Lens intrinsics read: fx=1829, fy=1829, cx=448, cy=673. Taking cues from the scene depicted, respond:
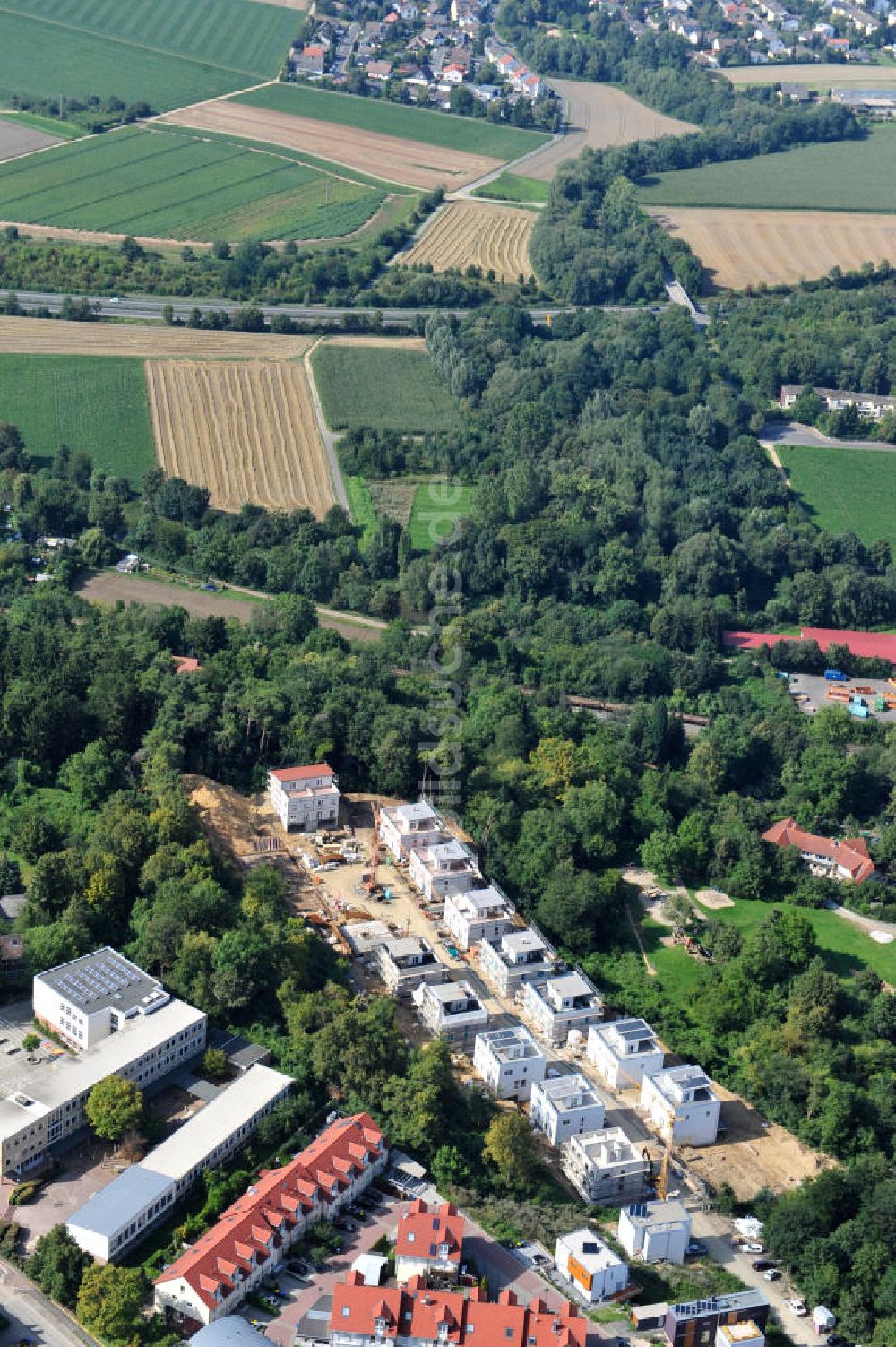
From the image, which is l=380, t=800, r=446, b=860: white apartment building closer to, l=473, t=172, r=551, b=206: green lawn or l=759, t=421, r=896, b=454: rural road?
l=759, t=421, r=896, b=454: rural road

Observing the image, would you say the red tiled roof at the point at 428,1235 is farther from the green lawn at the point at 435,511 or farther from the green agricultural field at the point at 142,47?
the green agricultural field at the point at 142,47

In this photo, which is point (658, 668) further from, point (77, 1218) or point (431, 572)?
point (77, 1218)

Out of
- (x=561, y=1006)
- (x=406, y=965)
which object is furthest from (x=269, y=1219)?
(x=561, y=1006)

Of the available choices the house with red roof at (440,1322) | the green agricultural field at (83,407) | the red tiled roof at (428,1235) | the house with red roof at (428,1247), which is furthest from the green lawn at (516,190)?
the house with red roof at (440,1322)

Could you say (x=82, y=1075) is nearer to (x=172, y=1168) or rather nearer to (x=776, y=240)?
(x=172, y=1168)

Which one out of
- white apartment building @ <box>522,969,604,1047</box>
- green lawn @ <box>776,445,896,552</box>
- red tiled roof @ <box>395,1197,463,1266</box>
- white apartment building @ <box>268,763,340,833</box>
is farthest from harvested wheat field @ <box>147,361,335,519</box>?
red tiled roof @ <box>395,1197,463,1266</box>

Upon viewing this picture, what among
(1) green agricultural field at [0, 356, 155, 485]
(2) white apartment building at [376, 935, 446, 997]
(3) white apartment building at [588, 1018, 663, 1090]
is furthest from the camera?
(1) green agricultural field at [0, 356, 155, 485]
